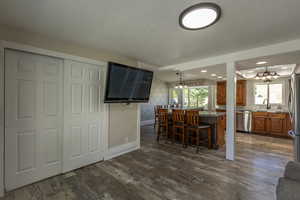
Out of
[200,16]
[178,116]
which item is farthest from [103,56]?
[178,116]

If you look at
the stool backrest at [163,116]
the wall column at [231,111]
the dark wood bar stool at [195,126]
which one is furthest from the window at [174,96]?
the wall column at [231,111]

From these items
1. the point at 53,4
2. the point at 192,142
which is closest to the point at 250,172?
the point at 192,142

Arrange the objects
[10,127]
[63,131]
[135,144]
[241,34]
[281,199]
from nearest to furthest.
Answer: [281,199]
[10,127]
[241,34]
[63,131]
[135,144]

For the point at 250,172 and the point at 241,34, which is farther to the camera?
the point at 250,172

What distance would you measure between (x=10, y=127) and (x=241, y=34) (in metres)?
3.65

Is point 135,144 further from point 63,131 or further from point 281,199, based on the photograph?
point 281,199

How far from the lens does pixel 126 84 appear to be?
9.71ft

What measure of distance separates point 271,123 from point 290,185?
5.22 meters

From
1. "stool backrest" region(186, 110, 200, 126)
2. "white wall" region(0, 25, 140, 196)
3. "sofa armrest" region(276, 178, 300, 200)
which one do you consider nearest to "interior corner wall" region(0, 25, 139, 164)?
"white wall" region(0, 25, 140, 196)

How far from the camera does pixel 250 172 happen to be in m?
2.51

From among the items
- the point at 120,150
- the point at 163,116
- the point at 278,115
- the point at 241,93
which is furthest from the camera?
the point at 241,93

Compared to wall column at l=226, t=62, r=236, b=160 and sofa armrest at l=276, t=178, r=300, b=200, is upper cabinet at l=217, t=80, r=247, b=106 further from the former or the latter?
sofa armrest at l=276, t=178, r=300, b=200

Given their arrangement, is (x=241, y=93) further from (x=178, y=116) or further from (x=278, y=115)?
(x=178, y=116)

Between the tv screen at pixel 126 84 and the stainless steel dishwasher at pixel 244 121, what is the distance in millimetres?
4374
